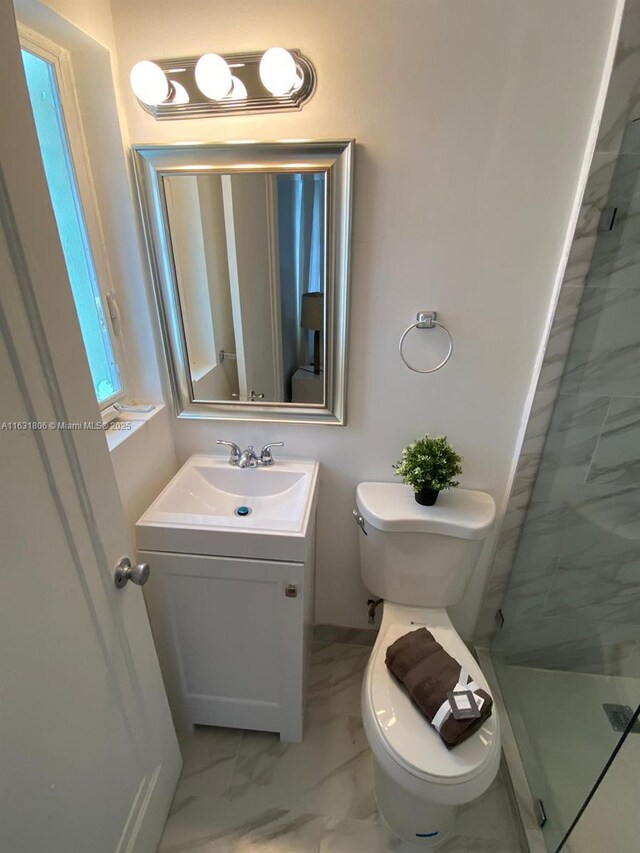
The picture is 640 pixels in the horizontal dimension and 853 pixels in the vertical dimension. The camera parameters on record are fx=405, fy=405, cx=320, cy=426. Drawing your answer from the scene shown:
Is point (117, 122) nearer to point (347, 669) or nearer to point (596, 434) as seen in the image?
point (596, 434)

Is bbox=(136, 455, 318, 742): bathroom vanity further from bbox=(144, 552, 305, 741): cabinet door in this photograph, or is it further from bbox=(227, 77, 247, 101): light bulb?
bbox=(227, 77, 247, 101): light bulb

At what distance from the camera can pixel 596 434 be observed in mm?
1308

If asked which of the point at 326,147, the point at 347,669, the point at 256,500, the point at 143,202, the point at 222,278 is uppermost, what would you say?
the point at 326,147

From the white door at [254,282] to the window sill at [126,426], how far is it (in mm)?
317

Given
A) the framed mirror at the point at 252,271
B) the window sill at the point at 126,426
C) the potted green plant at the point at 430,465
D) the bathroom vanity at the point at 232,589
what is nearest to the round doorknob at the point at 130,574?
the bathroom vanity at the point at 232,589

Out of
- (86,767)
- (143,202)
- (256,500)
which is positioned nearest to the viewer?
(86,767)

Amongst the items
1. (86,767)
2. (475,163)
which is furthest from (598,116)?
(86,767)

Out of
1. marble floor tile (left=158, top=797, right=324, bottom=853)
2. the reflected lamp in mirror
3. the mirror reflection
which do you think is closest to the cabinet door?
marble floor tile (left=158, top=797, right=324, bottom=853)

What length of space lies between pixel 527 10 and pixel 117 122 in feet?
3.53

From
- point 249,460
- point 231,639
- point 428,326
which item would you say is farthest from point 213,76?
point 231,639

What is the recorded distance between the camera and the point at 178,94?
3.55 ft

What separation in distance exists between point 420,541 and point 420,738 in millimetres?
Answer: 510

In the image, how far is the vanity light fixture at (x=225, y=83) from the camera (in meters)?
1.01

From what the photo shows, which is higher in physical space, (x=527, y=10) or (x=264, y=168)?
(x=527, y=10)
